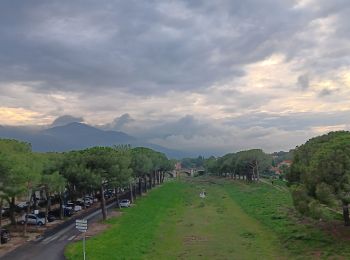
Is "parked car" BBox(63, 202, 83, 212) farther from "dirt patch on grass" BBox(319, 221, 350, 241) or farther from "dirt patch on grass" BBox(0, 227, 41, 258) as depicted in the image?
"dirt patch on grass" BBox(319, 221, 350, 241)

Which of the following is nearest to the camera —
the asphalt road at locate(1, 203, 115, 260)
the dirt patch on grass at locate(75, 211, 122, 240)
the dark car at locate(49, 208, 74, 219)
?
the asphalt road at locate(1, 203, 115, 260)

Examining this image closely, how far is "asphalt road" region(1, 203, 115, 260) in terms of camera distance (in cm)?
4075

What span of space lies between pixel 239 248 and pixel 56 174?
98.9ft

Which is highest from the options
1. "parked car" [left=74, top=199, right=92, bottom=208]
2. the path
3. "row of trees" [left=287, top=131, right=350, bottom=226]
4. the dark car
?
"row of trees" [left=287, top=131, right=350, bottom=226]

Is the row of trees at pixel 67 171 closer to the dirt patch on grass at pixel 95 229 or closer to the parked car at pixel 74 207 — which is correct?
the parked car at pixel 74 207

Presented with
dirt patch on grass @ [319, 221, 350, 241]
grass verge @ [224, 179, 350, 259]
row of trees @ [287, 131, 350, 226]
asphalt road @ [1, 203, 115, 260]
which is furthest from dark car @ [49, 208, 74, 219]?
row of trees @ [287, 131, 350, 226]

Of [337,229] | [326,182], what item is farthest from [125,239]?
[337,229]

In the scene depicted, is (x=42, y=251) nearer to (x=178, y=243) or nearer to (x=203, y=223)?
(x=178, y=243)

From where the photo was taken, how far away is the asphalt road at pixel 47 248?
40750mm

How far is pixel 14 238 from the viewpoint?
52312 millimetres

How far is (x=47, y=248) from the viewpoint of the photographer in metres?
45.1

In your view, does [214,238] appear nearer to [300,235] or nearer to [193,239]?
[193,239]

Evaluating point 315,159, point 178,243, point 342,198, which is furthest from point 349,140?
point 178,243

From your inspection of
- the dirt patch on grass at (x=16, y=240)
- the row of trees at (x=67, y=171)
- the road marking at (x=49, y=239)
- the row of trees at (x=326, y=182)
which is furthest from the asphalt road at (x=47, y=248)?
the row of trees at (x=326, y=182)
